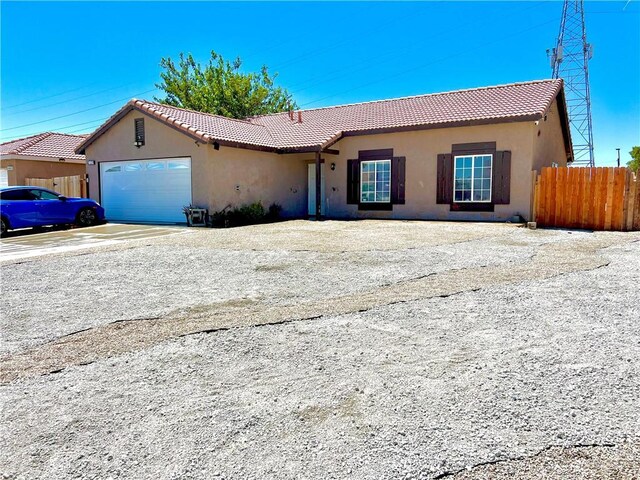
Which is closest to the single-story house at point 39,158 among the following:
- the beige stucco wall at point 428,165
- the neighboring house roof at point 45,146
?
the neighboring house roof at point 45,146

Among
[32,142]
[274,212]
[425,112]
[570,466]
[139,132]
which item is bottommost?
[570,466]

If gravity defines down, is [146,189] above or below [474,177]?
below

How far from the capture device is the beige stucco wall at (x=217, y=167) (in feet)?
52.1

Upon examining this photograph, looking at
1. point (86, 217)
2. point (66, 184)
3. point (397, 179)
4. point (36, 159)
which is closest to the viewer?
point (86, 217)

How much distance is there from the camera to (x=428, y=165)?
644 inches

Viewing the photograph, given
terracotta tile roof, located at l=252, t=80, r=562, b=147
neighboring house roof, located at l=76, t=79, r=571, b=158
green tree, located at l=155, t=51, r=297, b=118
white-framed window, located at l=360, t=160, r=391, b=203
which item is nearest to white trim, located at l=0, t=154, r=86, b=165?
neighboring house roof, located at l=76, t=79, r=571, b=158

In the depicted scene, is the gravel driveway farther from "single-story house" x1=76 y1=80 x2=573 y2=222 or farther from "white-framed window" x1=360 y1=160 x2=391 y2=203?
"white-framed window" x1=360 y1=160 x2=391 y2=203

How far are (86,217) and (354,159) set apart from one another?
32.7 feet

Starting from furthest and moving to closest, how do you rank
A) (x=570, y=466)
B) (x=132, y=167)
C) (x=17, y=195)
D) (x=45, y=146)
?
(x=45, y=146)
(x=132, y=167)
(x=17, y=195)
(x=570, y=466)

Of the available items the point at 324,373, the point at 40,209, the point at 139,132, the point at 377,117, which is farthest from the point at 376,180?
the point at 324,373

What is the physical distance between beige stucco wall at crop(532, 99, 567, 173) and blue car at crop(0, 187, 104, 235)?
50.4 feet

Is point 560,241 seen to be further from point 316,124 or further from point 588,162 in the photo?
point 588,162

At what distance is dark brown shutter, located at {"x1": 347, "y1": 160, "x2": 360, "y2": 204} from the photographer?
17.8 meters

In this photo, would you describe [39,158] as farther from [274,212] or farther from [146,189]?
[274,212]
